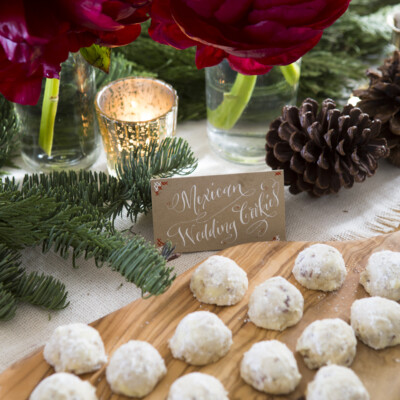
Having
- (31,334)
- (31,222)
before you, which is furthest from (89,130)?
(31,334)

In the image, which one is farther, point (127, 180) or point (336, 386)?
point (127, 180)

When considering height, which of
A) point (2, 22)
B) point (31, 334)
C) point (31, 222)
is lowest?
point (31, 334)

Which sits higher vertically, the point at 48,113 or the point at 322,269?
the point at 48,113

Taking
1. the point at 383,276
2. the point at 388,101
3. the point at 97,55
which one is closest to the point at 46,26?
the point at 97,55

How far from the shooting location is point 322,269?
73 cm

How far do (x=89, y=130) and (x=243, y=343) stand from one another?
0.49 metres

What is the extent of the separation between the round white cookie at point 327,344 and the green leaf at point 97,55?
1.38 feet

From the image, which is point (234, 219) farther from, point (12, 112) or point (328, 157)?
point (12, 112)

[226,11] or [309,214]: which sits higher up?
[226,11]

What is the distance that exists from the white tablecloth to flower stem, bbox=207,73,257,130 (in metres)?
0.10

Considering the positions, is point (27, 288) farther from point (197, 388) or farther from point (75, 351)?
point (197, 388)

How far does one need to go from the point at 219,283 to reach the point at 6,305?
11.1 inches

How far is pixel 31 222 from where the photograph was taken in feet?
2.42

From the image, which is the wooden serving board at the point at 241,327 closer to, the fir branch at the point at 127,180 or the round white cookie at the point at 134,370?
the round white cookie at the point at 134,370
